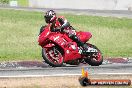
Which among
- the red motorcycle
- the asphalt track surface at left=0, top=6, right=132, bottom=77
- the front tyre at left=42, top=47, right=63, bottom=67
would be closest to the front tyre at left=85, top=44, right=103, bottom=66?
the red motorcycle

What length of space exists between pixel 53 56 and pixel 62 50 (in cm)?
44

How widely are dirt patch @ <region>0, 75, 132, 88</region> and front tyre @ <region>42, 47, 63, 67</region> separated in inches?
59.0

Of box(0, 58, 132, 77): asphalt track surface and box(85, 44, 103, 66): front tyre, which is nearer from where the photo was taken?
box(0, 58, 132, 77): asphalt track surface

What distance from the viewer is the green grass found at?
18250mm

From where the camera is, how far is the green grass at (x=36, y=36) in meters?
18.2

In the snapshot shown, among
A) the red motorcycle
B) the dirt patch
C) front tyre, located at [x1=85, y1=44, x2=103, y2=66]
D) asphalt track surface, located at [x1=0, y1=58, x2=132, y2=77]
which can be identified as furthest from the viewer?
front tyre, located at [x1=85, y1=44, x2=103, y2=66]

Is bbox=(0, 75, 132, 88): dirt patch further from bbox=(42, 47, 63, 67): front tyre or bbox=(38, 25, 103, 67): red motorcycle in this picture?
bbox=(38, 25, 103, 67): red motorcycle

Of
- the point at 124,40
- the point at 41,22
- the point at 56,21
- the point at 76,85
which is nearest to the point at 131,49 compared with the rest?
the point at 124,40

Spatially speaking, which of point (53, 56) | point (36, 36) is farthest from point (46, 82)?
point (36, 36)

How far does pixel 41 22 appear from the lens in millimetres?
33344

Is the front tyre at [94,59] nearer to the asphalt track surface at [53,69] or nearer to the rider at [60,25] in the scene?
the asphalt track surface at [53,69]

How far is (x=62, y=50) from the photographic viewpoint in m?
13.8

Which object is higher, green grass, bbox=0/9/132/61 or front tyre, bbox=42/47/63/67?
front tyre, bbox=42/47/63/67

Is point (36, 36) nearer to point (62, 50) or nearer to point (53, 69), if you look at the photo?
point (62, 50)
